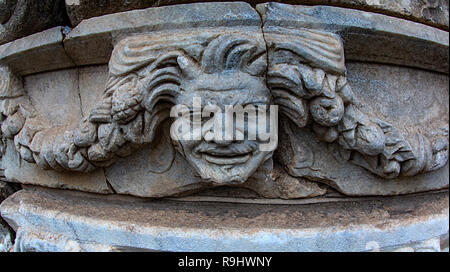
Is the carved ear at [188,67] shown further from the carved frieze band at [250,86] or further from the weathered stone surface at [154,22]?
the weathered stone surface at [154,22]

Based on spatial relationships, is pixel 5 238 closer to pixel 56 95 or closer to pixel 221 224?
pixel 56 95

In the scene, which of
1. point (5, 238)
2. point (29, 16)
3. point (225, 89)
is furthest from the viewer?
point (5, 238)

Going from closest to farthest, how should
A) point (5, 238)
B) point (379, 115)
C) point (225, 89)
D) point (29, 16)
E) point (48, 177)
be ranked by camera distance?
point (225, 89) → point (379, 115) → point (29, 16) → point (48, 177) → point (5, 238)

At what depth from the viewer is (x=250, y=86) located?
1.05 m

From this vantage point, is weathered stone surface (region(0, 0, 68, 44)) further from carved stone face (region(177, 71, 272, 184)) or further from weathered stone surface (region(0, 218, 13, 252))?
weathered stone surface (region(0, 218, 13, 252))

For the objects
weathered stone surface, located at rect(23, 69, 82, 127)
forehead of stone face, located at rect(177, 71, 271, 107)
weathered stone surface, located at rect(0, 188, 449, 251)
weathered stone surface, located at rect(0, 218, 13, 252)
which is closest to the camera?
forehead of stone face, located at rect(177, 71, 271, 107)

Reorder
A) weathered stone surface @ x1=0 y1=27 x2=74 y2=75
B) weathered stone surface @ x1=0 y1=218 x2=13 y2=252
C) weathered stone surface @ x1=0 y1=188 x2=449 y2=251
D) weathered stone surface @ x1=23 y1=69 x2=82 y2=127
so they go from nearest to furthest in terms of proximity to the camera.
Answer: weathered stone surface @ x1=0 y1=188 x2=449 y2=251
weathered stone surface @ x1=0 y1=27 x2=74 y2=75
weathered stone surface @ x1=23 y1=69 x2=82 y2=127
weathered stone surface @ x1=0 y1=218 x2=13 y2=252

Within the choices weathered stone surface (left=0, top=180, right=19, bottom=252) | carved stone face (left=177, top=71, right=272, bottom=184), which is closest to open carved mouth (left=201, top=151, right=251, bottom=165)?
carved stone face (left=177, top=71, right=272, bottom=184)

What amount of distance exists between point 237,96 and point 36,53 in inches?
36.3

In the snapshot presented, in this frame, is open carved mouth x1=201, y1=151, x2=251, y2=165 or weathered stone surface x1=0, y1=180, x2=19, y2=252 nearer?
open carved mouth x1=201, y1=151, x2=251, y2=165

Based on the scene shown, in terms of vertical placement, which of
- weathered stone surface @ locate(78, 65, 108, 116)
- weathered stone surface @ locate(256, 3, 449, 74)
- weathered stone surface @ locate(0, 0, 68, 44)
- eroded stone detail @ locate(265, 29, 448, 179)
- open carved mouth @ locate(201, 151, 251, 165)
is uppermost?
weathered stone surface @ locate(0, 0, 68, 44)

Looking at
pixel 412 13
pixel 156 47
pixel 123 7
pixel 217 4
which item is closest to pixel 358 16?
pixel 412 13

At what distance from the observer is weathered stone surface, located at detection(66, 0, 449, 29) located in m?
Result: 1.18

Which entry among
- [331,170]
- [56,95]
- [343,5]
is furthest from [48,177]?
[343,5]
